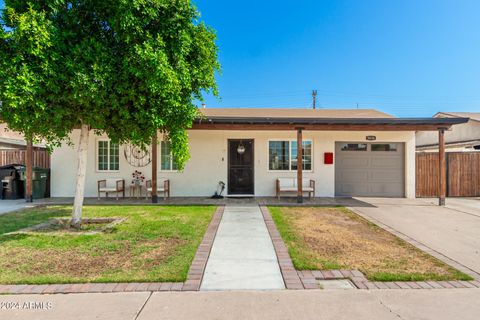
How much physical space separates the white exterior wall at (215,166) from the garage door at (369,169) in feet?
0.81

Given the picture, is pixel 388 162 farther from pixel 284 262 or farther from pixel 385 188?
pixel 284 262

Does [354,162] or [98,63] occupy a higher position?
[98,63]

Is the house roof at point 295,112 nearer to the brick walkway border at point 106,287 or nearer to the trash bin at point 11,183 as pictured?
the trash bin at point 11,183

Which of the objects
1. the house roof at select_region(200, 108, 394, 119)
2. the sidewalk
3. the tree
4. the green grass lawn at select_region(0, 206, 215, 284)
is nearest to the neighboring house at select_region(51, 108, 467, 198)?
the house roof at select_region(200, 108, 394, 119)

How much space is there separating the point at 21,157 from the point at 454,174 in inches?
706

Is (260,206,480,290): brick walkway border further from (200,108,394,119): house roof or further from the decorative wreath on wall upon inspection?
(200,108,394,119): house roof

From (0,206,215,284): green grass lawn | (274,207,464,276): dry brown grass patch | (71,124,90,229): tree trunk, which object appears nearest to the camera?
(0,206,215,284): green grass lawn

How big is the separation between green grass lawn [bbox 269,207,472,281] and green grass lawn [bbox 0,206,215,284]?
1.85 meters

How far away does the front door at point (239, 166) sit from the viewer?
10.4 metres

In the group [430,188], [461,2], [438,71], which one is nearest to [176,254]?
[430,188]

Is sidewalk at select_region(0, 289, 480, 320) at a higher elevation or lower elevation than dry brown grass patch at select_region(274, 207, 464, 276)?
lower

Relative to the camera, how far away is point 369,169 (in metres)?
10.7

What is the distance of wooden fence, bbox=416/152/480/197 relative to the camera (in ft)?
34.9

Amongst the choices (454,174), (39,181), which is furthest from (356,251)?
(39,181)
